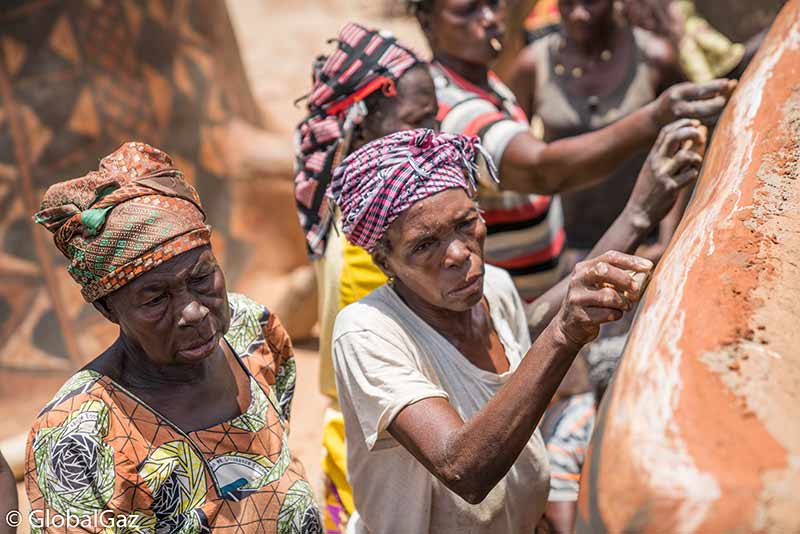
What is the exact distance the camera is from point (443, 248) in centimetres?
202

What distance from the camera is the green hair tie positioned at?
72.6 inches

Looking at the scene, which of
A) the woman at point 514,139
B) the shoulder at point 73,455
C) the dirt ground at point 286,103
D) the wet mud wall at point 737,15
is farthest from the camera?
the wet mud wall at point 737,15

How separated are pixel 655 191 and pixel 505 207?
0.81 metres

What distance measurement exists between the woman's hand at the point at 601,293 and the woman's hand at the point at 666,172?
0.84 metres

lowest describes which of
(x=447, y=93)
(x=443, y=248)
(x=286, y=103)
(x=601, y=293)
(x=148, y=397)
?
(x=286, y=103)

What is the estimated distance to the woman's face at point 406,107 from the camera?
266 cm

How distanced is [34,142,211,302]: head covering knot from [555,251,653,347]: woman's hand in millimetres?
787

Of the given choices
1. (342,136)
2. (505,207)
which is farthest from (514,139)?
(342,136)

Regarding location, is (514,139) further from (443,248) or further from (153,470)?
(153,470)

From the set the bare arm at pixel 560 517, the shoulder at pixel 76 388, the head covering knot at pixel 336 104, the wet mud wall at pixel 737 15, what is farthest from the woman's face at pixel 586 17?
the shoulder at pixel 76 388

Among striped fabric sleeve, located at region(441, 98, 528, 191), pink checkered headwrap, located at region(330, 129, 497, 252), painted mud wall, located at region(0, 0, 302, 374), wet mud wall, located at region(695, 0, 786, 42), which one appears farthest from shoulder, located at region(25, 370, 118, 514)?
wet mud wall, located at region(695, 0, 786, 42)

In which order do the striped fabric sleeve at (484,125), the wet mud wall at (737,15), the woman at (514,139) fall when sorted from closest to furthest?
the woman at (514,139) → the striped fabric sleeve at (484,125) → the wet mud wall at (737,15)

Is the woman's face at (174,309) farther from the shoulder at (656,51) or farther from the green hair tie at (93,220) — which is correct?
the shoulder at (656,51)

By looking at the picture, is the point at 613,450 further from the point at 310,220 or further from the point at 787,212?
the point at 310,220
